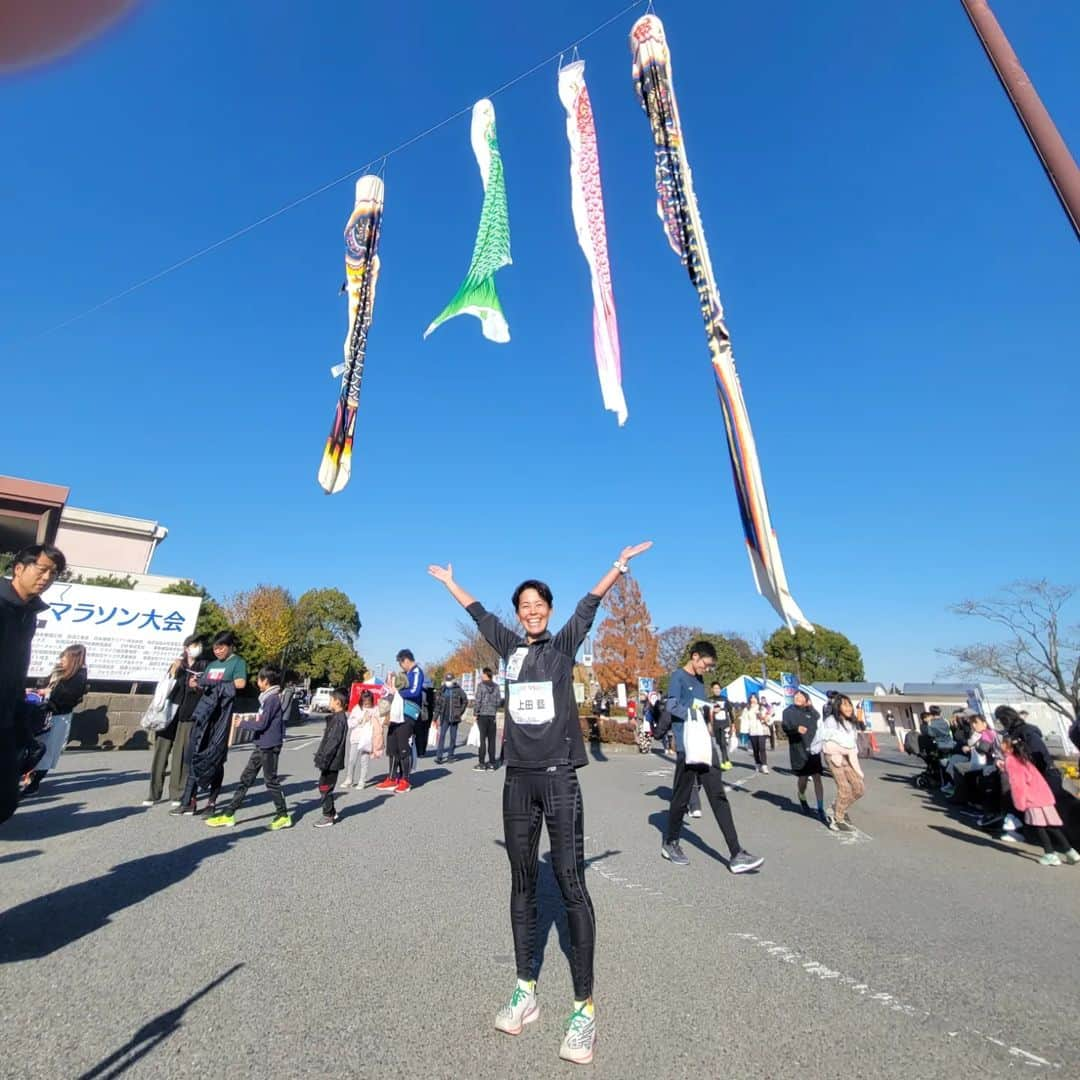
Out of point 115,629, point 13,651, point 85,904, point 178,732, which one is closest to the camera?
point 13,651

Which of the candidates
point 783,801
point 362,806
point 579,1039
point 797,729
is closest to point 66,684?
point 362,806

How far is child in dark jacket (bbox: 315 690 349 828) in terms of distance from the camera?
6348mm

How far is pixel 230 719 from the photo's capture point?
→ 6.57 meters

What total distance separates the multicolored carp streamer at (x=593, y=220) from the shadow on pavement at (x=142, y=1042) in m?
5.06

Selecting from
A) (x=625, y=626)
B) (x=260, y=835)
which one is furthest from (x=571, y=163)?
(x=625, y=626)

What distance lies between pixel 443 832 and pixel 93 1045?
13.9 ft

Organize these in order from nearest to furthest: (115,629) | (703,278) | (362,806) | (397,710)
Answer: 1. (703,278)
2. (362,806)
3. (397,710)
4. (115,629)

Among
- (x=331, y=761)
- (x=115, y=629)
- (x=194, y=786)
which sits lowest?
(x=194, y=786)

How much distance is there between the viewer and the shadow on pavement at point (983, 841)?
637cm

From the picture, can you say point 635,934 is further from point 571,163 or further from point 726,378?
point 571,163

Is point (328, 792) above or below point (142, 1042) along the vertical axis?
above

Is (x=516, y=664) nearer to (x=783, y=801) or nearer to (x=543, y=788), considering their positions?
(x=543, y=788)

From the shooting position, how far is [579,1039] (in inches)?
89.0

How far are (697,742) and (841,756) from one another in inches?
117
